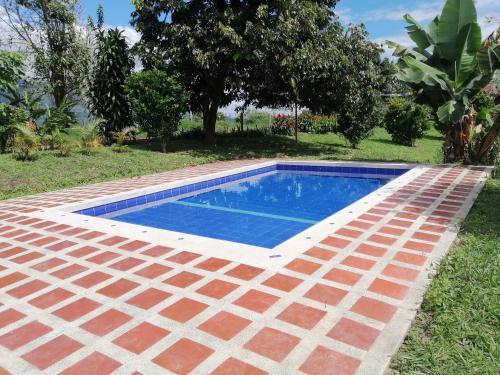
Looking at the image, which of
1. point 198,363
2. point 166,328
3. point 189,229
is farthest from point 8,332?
point 189,229

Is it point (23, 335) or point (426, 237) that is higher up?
point (426, 237)

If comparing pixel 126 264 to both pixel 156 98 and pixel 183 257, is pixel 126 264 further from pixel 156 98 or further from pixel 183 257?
pixel 156 98

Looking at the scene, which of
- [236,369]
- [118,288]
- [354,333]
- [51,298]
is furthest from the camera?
[118,288]

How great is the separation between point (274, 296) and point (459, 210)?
397 cm

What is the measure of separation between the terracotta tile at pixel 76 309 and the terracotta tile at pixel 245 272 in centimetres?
121

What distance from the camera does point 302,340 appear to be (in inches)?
98.6

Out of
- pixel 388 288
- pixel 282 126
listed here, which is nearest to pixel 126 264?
pixel 388 288

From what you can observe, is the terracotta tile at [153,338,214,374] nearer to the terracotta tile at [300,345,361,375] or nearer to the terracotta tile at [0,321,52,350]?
the terracotta tile at [300,345,361,375]

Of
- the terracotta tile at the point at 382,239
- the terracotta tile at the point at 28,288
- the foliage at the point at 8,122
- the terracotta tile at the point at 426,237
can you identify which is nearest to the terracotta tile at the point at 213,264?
the terracotta tile at the point at 28,288

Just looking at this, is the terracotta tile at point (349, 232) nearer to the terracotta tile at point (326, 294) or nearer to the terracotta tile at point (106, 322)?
the terracotta tile at point (326, 294)

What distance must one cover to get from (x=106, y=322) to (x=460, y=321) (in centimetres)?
261

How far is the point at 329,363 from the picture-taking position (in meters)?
2.28

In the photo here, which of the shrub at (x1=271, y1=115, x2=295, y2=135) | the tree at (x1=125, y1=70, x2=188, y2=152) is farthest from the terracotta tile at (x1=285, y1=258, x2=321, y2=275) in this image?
the shrub at (x1=271, y1=115, x2=295, y2=135)

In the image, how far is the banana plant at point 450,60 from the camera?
324 inches
